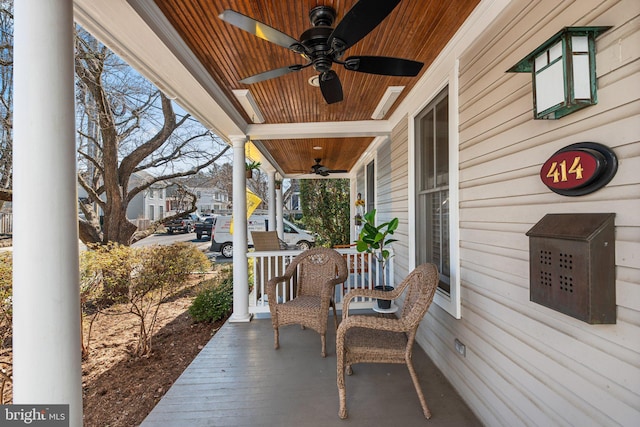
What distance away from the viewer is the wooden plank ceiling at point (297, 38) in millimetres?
1823

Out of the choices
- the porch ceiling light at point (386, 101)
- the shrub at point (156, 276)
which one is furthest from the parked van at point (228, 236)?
the porch ceiling light at point (386, 101)

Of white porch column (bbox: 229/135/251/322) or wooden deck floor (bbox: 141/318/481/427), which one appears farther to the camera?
white porch column (bbox: 229/135/251/322)

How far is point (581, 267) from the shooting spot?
1.12 m

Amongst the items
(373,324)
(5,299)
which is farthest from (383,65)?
(5,299)

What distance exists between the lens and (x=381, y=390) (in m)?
2.30

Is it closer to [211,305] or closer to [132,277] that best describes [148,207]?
[211,305]

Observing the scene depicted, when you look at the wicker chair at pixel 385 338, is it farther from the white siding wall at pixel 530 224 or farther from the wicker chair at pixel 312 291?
the wicker chair at pixel 312 291

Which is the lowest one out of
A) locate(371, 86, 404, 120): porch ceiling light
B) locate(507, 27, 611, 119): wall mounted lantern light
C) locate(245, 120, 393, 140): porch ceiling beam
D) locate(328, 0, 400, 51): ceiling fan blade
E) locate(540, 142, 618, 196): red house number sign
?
locate(540, 142, 618, 196): red house number sign

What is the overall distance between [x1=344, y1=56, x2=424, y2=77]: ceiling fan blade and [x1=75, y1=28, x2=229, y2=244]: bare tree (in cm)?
555

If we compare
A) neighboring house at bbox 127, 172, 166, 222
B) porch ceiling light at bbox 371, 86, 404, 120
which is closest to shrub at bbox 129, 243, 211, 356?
porch ceiling light at bbox 371, 86, 404, 120

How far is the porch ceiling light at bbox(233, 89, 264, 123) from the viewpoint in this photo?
303 cm

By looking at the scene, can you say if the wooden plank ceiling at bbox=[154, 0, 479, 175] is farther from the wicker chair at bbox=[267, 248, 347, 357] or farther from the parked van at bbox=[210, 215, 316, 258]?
the parked van at bbox=[210, 215, 316, 258]

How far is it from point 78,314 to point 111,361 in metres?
2.97

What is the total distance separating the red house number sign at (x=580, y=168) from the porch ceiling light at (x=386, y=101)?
2.00m
